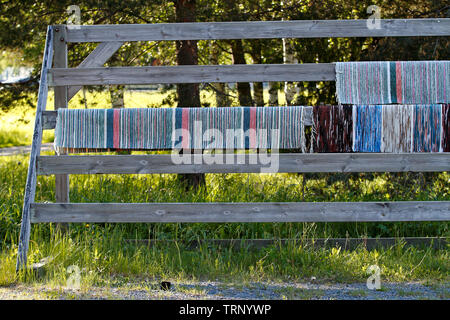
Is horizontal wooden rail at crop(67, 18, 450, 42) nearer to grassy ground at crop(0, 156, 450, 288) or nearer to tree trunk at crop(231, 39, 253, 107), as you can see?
grassy ground at crop(0, 156, 450, 288)

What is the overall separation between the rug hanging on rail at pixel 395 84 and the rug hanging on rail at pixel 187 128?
1.76 ft

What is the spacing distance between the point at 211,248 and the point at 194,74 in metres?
1.87

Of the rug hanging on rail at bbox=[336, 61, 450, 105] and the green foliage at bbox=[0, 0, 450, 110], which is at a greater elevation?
the green foliage at bbox=[0, 0, 450, 110]

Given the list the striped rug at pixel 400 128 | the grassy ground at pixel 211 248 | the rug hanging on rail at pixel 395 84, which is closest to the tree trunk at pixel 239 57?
the grassy ground at pixel 211 248

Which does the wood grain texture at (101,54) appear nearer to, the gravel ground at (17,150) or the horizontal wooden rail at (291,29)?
the horizontal wooden rail at (291,29)

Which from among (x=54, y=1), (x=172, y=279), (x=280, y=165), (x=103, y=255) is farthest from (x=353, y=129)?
(x=54, y=1)

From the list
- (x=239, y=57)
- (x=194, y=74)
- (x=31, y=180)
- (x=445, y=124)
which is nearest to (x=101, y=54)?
(x=194, y=74)

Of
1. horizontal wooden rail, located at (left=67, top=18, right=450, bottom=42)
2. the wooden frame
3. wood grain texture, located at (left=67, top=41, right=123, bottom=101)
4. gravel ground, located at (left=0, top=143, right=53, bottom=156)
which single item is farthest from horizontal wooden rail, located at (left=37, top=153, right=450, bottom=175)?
gravel ground, located at (left=0, top=143, right=53, bottom=156)

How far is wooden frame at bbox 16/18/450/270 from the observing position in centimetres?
533

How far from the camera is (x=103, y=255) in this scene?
551 cm

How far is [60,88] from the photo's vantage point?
6.00m

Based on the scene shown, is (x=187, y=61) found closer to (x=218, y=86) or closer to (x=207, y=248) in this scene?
(x=218, y=86)

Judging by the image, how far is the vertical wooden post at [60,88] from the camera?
19.5 ft

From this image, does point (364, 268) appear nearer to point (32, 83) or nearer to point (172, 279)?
point (172, 279)
